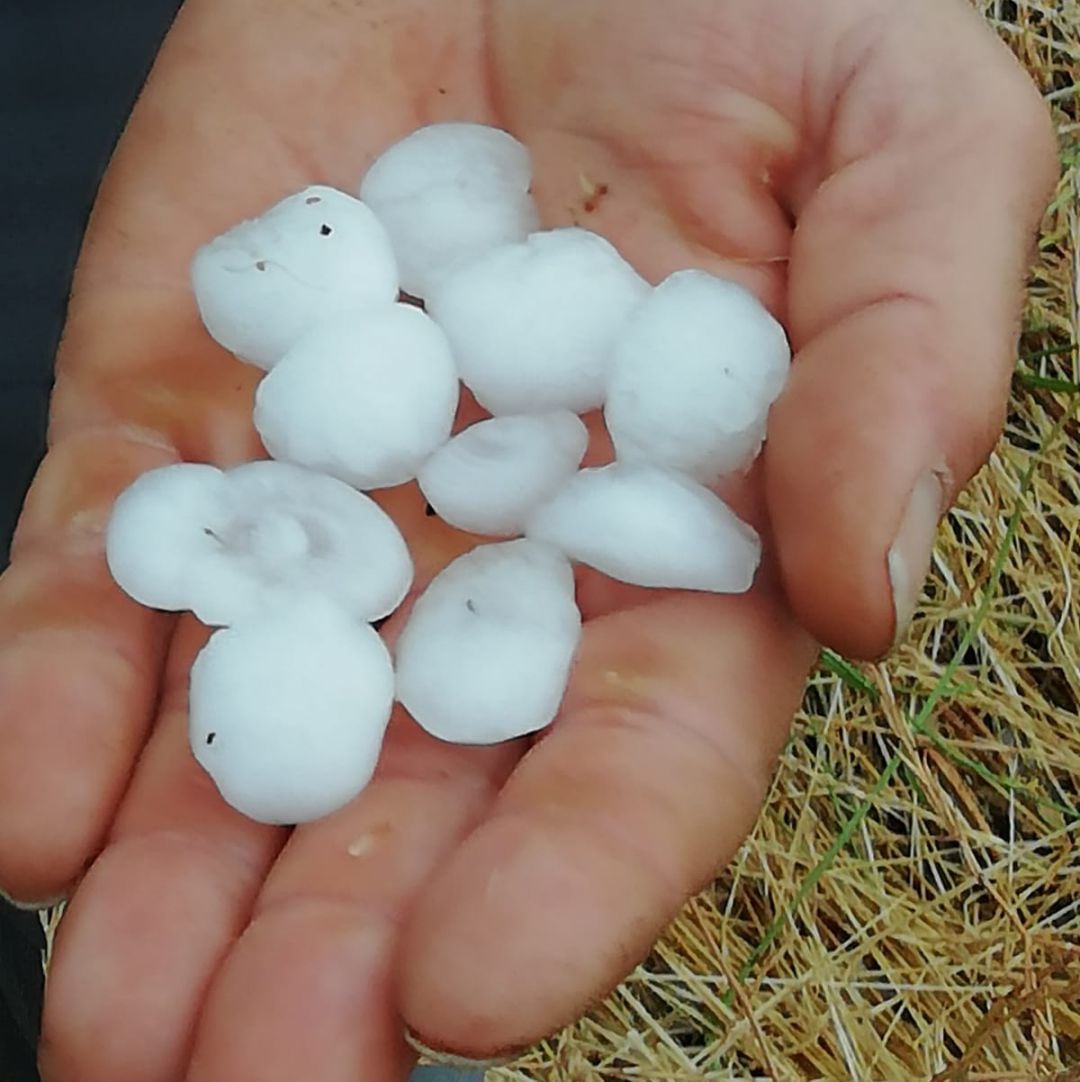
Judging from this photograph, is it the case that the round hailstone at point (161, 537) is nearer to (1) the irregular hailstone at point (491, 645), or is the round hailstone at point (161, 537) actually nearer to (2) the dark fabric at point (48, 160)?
(1) the irregular hailstone at point (491, 645)

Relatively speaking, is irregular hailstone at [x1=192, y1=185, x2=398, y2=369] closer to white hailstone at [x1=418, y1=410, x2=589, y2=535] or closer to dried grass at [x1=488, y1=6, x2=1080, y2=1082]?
white hailstone at [x1=418, y1=410, x2=589, y2=535]

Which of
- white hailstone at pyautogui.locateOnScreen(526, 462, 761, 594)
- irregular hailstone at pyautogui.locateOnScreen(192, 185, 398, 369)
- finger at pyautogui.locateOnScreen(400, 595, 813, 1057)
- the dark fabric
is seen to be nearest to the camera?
finger at pyautogui.locateOnScreen(400, 595, 813, 1057)

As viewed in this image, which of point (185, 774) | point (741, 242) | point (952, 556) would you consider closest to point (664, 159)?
point (741, 242)

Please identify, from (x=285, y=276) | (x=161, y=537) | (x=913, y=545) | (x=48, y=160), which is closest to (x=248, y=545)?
(x=161, y=537)

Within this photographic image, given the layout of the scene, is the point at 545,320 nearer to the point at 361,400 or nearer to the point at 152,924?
the point at 361,400

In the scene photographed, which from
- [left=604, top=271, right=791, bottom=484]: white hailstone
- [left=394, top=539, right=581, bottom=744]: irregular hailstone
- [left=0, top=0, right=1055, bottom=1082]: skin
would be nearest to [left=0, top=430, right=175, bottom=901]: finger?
[left=0, top=0, right=1055, bottom=1082]: skin

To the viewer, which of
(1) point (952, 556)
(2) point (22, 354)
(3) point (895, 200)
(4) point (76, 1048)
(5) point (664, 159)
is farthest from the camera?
(1) point (952, 556)

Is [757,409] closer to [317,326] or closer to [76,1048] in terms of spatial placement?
[317,326]
